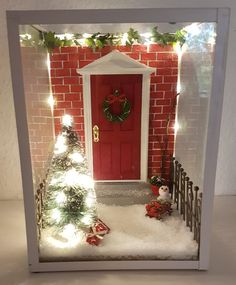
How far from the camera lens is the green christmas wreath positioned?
2.94 m

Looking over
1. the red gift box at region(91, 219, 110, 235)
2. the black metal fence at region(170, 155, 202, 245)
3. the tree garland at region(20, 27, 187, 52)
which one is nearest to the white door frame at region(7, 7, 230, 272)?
the black metal fence at region(170, 155, 202, 245)

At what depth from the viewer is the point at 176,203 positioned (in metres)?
2.72

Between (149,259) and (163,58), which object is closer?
(149,259)

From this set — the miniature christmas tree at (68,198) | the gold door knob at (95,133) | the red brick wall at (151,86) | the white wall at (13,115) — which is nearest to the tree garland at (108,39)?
the red brick wall at (151,86)

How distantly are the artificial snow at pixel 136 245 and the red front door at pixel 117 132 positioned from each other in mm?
845

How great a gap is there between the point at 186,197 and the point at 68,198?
2.92 ft

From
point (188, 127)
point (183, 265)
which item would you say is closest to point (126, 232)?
point (183, 265)

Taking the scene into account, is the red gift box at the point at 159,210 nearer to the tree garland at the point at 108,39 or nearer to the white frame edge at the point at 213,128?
the white frame edge at the point at 213,128

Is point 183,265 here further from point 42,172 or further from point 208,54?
point 208,54

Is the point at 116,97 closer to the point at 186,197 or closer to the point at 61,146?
the point at 61,146

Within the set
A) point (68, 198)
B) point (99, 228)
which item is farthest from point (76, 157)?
point (99, 228)

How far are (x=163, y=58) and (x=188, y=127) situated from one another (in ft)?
2.52

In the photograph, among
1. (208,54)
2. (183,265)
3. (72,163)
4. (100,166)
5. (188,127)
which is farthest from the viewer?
(100,166)

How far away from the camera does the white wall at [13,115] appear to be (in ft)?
8.89
